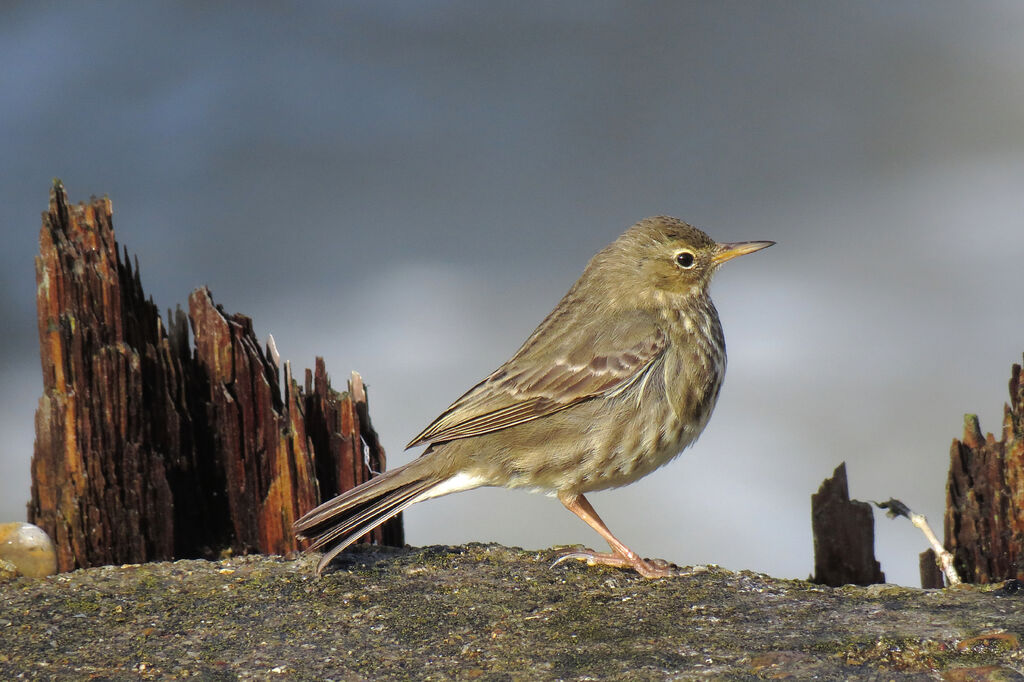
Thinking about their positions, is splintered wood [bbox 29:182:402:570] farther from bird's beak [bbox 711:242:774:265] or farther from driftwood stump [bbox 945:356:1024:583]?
driftwood stump [bbox 945:356:1024:583]

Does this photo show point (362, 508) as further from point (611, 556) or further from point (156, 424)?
point (611, 556)

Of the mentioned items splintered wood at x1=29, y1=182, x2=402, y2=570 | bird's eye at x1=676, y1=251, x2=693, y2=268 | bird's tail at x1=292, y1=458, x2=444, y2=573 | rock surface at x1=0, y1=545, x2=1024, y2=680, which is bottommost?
rock surface at x1=0, y1=545, x2=1024, y2=680

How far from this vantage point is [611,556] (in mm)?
6871

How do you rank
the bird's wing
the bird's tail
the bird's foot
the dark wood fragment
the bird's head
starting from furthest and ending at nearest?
the bird's head < the dark wood fragment < the bird's wing < the bird's foot < the bird's tail

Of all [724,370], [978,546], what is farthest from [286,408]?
[978,546]

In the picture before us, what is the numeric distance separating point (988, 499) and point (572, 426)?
94.5 inches

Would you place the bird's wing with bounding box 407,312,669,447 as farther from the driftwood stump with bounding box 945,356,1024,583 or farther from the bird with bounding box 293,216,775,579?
the driftwood stump with bounding box 945,356,1024,583

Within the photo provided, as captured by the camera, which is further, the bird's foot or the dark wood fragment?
the dark wood fragment

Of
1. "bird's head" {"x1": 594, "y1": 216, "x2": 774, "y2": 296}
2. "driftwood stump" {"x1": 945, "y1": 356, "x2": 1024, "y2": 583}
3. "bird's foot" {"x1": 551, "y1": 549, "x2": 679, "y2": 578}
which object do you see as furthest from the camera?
"bird's head" {"x1": 594, "y1": 216, "x2": 774, "y2": 296}

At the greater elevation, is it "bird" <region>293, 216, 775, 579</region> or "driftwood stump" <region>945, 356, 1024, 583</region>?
"bird" <region>293, 216, 775, 579</region>

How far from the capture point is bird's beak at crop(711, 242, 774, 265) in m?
7.43

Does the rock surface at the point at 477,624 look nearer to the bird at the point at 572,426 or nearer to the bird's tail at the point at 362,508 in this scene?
the bird's tail at the point at 362,508

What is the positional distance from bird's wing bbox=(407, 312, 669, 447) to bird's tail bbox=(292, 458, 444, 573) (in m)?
0.29

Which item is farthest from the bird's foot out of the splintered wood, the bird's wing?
the splintered wood
